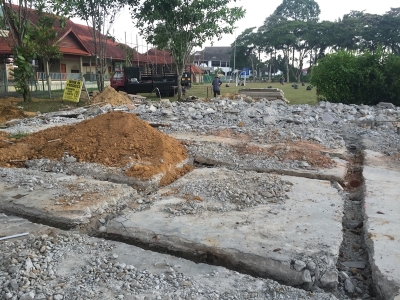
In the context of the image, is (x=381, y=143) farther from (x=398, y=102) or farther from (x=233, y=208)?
(x=398, y=102)

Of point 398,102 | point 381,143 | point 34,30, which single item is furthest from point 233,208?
point 34,30

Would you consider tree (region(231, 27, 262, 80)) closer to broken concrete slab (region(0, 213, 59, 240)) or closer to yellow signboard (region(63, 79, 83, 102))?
yellow signboard (region(63, 79, 83, 102))

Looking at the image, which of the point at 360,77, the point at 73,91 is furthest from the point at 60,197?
the point at 360,77

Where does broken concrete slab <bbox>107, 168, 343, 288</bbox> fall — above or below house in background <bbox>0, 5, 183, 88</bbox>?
below

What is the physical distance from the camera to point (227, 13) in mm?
16203

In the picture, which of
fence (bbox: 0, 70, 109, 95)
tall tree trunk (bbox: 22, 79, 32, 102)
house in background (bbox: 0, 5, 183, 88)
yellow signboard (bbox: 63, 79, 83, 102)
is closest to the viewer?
yellow signboard (bbox: 63, 79, 83, 102)

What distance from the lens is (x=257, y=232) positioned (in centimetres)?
286

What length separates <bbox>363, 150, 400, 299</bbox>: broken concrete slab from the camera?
2.24m

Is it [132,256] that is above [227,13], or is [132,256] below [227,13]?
below

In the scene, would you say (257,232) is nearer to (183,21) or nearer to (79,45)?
(183,21)

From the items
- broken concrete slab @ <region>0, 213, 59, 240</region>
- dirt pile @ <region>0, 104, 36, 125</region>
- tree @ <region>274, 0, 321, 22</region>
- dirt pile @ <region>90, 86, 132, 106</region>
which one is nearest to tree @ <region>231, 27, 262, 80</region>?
tree @ <region>274, 0, 321, 22</region>

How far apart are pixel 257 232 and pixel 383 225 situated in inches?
42.9

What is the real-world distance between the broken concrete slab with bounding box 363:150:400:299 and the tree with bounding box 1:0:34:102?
480 inches

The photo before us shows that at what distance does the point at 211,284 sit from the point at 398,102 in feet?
42.0
